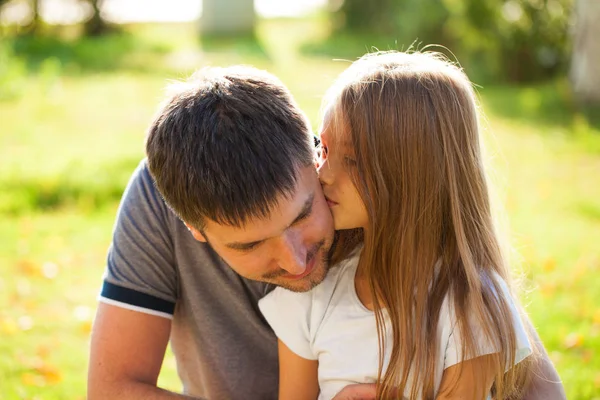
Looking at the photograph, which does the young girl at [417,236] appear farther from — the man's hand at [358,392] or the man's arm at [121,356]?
the man's arm at [121,356]

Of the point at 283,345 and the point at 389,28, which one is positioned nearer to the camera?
the point at 283,345

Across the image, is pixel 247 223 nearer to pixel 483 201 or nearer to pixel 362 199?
pixel 362 199

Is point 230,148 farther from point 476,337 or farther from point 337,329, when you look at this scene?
point 476,337

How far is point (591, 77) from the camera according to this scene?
30.6ft

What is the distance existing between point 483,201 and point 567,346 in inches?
89.6

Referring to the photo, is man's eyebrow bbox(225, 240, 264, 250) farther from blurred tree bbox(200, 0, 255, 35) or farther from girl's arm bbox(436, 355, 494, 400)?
blurred tree bbox(200, 0, 255, 35)

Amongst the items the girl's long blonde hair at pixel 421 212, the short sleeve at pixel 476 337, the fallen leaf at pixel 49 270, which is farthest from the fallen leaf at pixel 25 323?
the short sleeve at pixel 476 337

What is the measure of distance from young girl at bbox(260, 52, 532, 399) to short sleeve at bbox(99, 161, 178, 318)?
59 cm

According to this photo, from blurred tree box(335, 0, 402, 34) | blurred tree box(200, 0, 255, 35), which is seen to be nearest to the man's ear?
blurred tree box(200, 0, 255, 35)

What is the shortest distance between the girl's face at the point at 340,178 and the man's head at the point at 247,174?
4 cm

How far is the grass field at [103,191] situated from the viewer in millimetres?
4359

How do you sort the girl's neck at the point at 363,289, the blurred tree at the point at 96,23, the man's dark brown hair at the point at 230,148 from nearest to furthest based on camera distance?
the man's dark brown hair at the point at 230,148, the girl's neck at the point at 363,289, the blurred tree at the point at 96,23

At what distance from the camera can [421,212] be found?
226 cm

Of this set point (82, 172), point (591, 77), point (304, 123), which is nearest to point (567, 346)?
point (304, 123)
